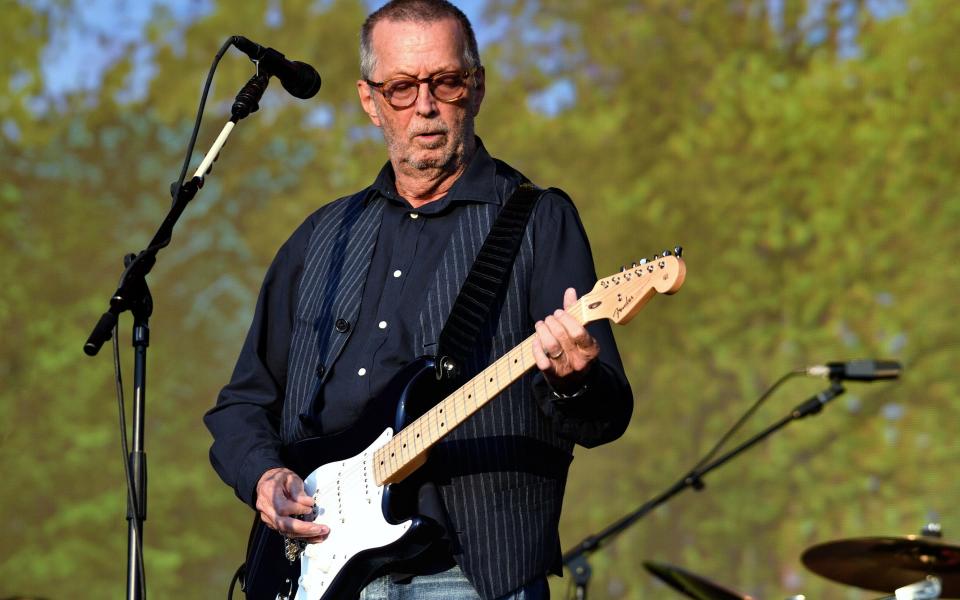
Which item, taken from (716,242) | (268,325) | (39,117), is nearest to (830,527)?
(716,242)

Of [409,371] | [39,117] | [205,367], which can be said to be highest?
[39,117]

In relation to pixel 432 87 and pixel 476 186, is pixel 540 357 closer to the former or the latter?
pixel 476 186

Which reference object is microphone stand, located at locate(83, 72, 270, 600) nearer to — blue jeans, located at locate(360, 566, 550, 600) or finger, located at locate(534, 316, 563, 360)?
blue jeans, located at locate(360, 566, 550, 600)

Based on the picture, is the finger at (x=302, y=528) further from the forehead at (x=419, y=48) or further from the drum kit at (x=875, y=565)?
the drum kit at (x=875, y=565)

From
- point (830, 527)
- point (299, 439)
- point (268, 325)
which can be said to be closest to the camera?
point (299, 439)

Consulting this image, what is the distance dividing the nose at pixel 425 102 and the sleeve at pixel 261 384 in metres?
0.52

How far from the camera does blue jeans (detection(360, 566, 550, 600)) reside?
2.57 m

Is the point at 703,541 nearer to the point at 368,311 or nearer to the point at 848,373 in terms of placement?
the point at 848,373

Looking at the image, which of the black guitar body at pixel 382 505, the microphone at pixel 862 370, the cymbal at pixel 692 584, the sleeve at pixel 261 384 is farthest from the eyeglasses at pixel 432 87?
the microphone at pixel 862 370

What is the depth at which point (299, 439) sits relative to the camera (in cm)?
292

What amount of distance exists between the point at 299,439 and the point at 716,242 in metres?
4.36

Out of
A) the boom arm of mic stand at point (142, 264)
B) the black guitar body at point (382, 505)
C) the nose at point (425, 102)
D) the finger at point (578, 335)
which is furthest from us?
the nose at point (425, 102)

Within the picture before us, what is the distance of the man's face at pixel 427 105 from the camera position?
3.03 meters

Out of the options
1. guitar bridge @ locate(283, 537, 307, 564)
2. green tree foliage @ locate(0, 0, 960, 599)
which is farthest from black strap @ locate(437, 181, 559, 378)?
green tree foliage @ locate(0, 0, 960, 599)
